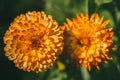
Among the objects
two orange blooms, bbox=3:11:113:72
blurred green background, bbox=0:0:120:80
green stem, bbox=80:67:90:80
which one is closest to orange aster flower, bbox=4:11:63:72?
two orange blooms, bbox=3:11:113:72

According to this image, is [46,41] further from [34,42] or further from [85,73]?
[85,73]

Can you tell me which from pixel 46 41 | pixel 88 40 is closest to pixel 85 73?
pixel 88 40

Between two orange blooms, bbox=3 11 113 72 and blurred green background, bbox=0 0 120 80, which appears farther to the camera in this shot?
blurred green background, bbox=0 0 120 80

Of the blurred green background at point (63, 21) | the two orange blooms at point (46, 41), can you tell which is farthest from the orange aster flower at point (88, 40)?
the blurred green background at point (63, 21)

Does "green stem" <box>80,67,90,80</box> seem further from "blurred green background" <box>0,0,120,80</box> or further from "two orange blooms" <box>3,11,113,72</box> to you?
"two orange blooms" <box>3,11,113,72</box>

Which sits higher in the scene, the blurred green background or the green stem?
the blurred green background

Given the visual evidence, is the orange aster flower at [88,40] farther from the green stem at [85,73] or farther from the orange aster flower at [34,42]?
the green stem at [85,73]
